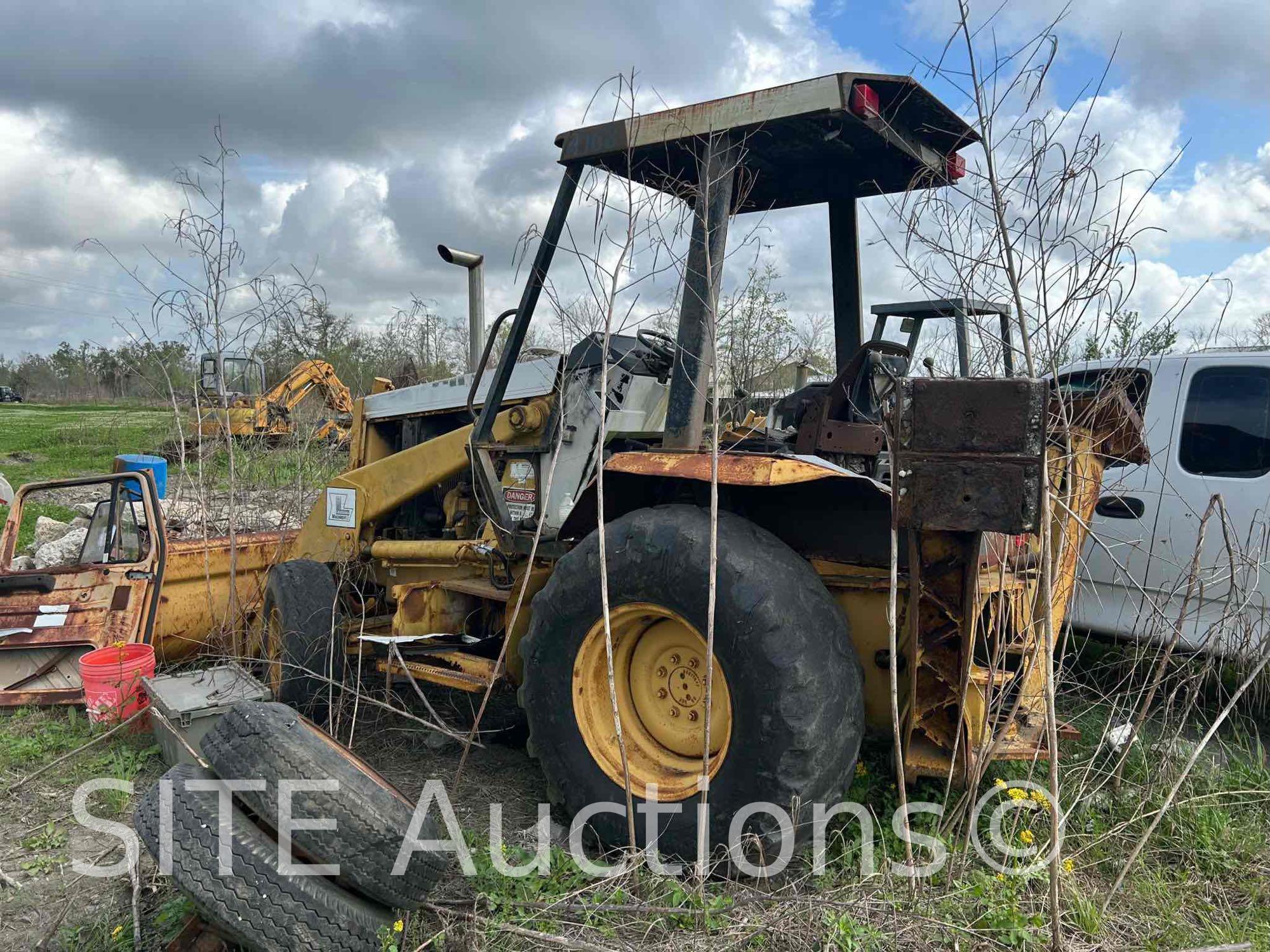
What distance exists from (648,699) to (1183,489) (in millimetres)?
3326

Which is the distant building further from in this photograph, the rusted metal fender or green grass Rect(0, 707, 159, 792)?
green grass Rect(0, 707, 159, 792)

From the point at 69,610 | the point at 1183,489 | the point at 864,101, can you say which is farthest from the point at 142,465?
the point at 1183,489

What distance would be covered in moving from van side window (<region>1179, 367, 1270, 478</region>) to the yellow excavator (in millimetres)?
5060

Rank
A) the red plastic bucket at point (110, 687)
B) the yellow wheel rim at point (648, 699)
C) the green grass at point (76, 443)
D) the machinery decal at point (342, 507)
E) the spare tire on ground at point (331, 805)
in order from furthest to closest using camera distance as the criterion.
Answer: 1. the green grass at point (76, 443)
2. the machinery decal at point (342, 507)
3. the red plastic bucket at point (110, 687)
4. the yellow wheel rim at point (648, 699)
5. the spare tire on ground at point (331, 805)

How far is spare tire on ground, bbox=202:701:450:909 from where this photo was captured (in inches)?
94.2

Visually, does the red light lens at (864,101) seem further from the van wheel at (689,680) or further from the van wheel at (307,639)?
the van wheel at (307,639)

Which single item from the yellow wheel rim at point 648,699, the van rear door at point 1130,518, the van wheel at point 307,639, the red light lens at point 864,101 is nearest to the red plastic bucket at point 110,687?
the van wheel at point 307,639

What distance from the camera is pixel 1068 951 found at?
237 cm

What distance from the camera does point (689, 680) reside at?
305 centimetres

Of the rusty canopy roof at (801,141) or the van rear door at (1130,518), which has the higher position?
the rusty canopy roof at (801,141)

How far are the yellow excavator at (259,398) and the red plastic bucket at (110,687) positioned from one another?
126cm

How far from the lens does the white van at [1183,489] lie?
4.38 meters

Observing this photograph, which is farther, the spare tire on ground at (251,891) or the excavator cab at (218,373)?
the excavator cab at (218,373)

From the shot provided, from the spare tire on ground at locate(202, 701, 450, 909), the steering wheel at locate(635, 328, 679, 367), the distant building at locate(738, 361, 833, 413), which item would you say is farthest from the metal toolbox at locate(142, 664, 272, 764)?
the distant building at locate(738, 361, 833, 413)
